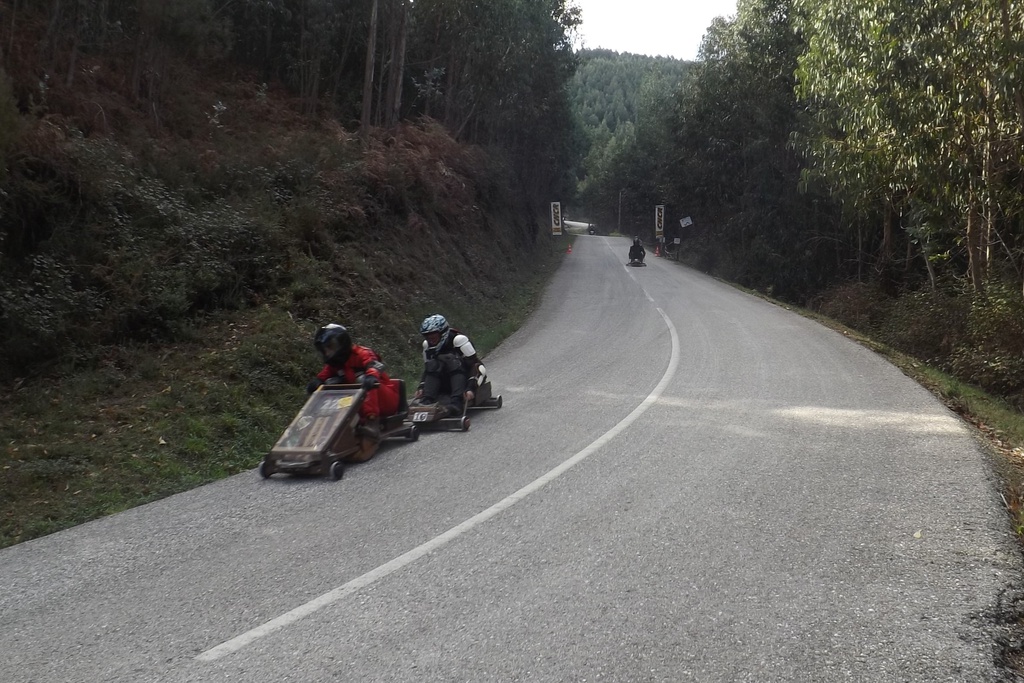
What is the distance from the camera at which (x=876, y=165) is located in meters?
18.5

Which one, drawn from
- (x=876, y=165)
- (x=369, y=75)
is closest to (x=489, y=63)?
(x=369, y=75)

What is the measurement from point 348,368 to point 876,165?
1407 centimetres

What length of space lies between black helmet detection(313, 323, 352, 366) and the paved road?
116 centimetres

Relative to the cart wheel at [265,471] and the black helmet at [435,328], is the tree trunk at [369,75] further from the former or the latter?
the cart wheel at [265,471]

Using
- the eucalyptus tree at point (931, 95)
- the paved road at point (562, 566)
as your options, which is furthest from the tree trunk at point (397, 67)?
the paved road at point (562, 566)

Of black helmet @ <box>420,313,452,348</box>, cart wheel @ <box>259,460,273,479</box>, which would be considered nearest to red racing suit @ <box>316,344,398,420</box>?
black helmet @ <box>420,313,452,348</box>

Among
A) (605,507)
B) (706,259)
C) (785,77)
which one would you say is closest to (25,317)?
(605,507)

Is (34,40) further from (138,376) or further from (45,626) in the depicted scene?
(45,626)

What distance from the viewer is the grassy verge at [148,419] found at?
8086 millimetres

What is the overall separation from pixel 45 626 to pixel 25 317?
7.93 metres

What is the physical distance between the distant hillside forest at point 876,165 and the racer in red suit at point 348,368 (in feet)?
35.0

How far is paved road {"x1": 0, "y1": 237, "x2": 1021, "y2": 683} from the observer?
4.27 m

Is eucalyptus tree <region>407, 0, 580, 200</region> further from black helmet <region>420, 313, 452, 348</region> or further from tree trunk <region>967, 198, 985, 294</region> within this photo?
black helmet <region>420, 313, 452, 348</region>

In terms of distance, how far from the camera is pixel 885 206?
26547mm
